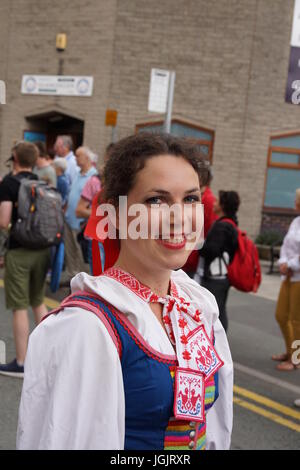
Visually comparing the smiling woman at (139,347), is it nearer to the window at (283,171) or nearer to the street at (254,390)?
the street at (254,390)

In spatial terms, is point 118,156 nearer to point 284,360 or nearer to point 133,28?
point 284,360

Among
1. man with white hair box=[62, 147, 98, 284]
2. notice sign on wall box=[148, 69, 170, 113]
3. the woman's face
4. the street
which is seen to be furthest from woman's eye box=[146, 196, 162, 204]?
notice sign on wall box=[148, 69, 170, 113]

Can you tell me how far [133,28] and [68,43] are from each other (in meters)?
1.65

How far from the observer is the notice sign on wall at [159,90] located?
28.7 ft

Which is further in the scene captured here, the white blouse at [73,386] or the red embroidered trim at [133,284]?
the red embroidered trim at [133,284]

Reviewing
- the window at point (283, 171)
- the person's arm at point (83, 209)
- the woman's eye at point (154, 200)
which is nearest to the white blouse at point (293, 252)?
the person's arm at point (83, 209)

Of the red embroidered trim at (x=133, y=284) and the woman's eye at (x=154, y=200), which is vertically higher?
the woman's eye at (x=154, y=200)

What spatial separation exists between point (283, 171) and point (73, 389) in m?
13.4

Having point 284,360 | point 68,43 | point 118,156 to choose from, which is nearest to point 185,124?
point 68,43

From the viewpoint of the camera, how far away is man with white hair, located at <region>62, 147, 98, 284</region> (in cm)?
756

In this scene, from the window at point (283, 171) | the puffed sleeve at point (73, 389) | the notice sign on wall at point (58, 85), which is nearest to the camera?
the puffed sleeve at point (73, 389)

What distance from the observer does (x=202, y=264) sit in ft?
17.7

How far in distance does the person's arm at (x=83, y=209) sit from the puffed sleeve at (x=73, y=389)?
5648mm

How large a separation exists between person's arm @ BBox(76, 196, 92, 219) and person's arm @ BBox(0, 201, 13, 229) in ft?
7.80
